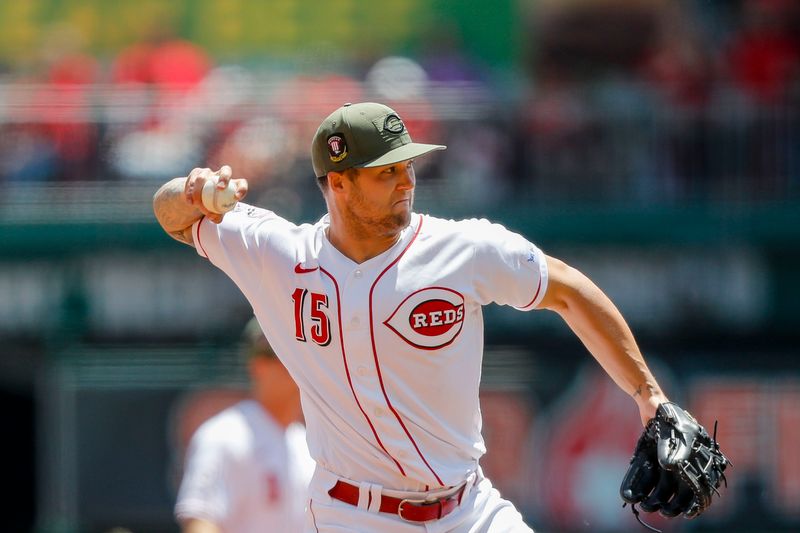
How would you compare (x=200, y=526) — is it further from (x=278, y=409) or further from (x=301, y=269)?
(x=301, y=269)

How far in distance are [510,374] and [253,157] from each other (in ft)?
8.34

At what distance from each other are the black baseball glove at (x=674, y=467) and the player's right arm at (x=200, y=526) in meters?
1.91

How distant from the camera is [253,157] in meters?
11.4

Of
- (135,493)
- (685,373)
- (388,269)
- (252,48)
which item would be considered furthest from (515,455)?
(388,269)

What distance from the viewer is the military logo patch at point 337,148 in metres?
4.33

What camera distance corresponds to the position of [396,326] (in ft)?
14.0

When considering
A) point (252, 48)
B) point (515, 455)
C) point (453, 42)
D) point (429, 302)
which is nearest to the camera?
point (429, 302)

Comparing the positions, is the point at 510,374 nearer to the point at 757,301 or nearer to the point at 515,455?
the point at 515,455

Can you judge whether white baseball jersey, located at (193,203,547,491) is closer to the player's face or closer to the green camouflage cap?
the player's face

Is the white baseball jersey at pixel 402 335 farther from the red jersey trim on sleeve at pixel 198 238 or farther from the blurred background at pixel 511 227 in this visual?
the blurred background at pixel 511 227

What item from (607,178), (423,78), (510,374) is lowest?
(510,374)

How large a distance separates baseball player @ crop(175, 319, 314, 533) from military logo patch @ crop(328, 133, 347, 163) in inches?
63.7

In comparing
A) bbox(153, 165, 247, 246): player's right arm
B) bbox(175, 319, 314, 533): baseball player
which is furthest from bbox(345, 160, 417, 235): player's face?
bbox(175, 319, 314, 533): baseball player

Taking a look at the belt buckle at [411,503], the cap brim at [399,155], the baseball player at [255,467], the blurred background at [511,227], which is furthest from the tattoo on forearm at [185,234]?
the blurred background at [511,227]
